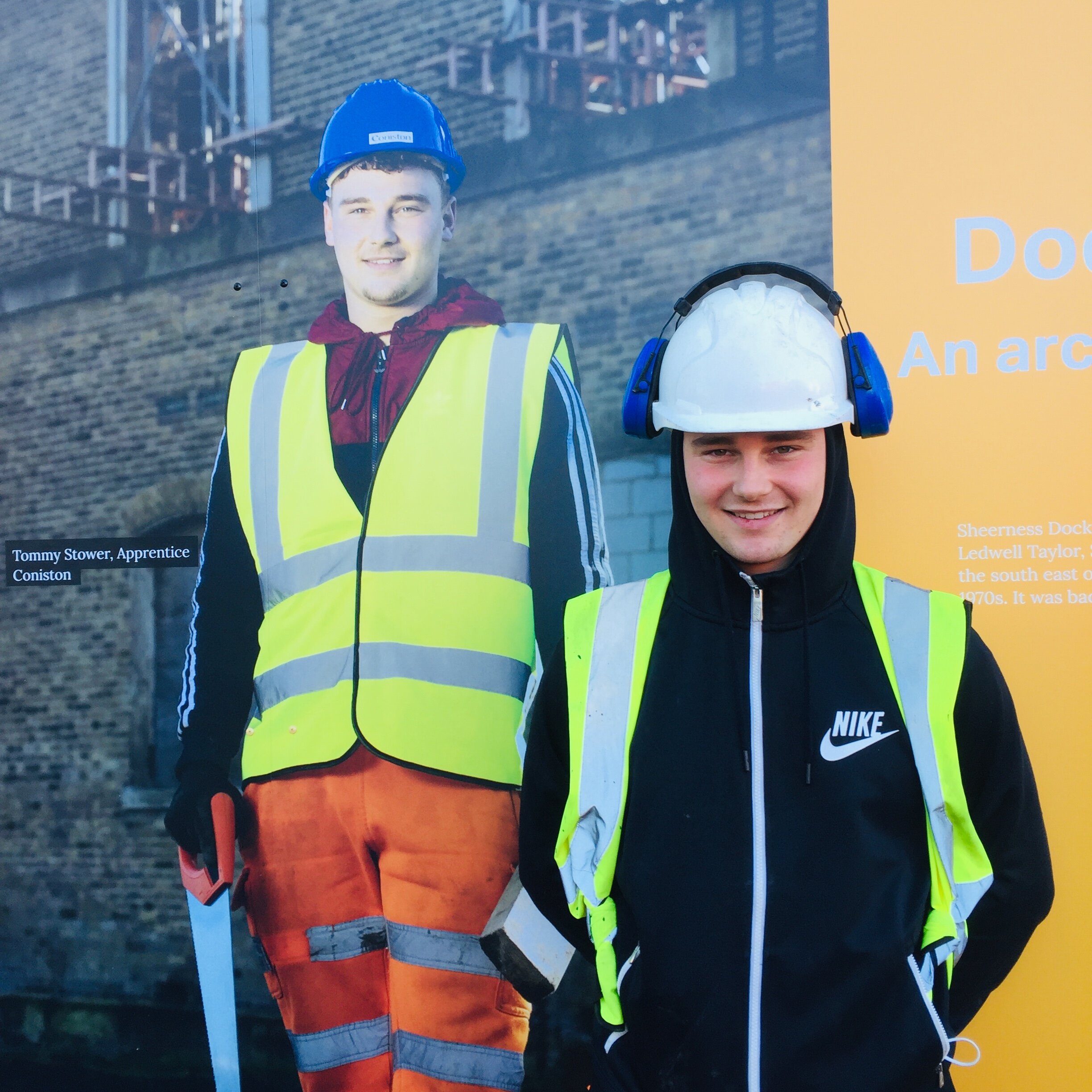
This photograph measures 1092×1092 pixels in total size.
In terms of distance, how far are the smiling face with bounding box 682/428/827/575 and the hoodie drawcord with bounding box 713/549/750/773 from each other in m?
0.03

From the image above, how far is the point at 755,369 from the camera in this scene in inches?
68.1

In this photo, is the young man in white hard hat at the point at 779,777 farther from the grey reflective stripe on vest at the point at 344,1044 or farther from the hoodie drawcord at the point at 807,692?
the grey reflective stripe on vest at the point at 344,1044

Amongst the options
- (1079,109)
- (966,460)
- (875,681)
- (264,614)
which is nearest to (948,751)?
(875,681)

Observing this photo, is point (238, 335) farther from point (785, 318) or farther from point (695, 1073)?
point (695, 1073)

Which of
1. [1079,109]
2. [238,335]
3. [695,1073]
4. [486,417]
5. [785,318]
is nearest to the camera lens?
[695,1073]

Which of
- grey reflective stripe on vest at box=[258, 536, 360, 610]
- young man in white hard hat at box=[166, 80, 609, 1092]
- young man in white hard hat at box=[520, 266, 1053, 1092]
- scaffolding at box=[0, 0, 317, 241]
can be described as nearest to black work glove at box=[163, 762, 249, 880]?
young man in white hard hat at box=[166, 80, 609, 1092]

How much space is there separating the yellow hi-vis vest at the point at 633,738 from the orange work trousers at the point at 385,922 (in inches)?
30.0

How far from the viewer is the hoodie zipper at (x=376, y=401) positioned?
103 inches

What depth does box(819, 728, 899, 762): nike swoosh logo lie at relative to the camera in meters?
1.62

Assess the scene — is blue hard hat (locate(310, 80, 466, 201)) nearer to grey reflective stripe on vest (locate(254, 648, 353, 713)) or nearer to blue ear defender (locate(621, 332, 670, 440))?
blue ear defender (locate(621, 332, 670, 440))

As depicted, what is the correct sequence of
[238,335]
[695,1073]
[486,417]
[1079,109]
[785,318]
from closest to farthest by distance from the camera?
[695,1073] → [785,318] → [1079,109] → [486,417] → [238,335]

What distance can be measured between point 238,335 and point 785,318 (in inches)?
67.2

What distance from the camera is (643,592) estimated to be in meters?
1.87

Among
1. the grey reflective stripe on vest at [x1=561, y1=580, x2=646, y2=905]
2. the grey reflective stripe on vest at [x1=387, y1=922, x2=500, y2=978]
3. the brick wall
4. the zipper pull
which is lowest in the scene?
the grey reflective stripe on vest at [x1=387, y1=922, x2=500, y2=978]
